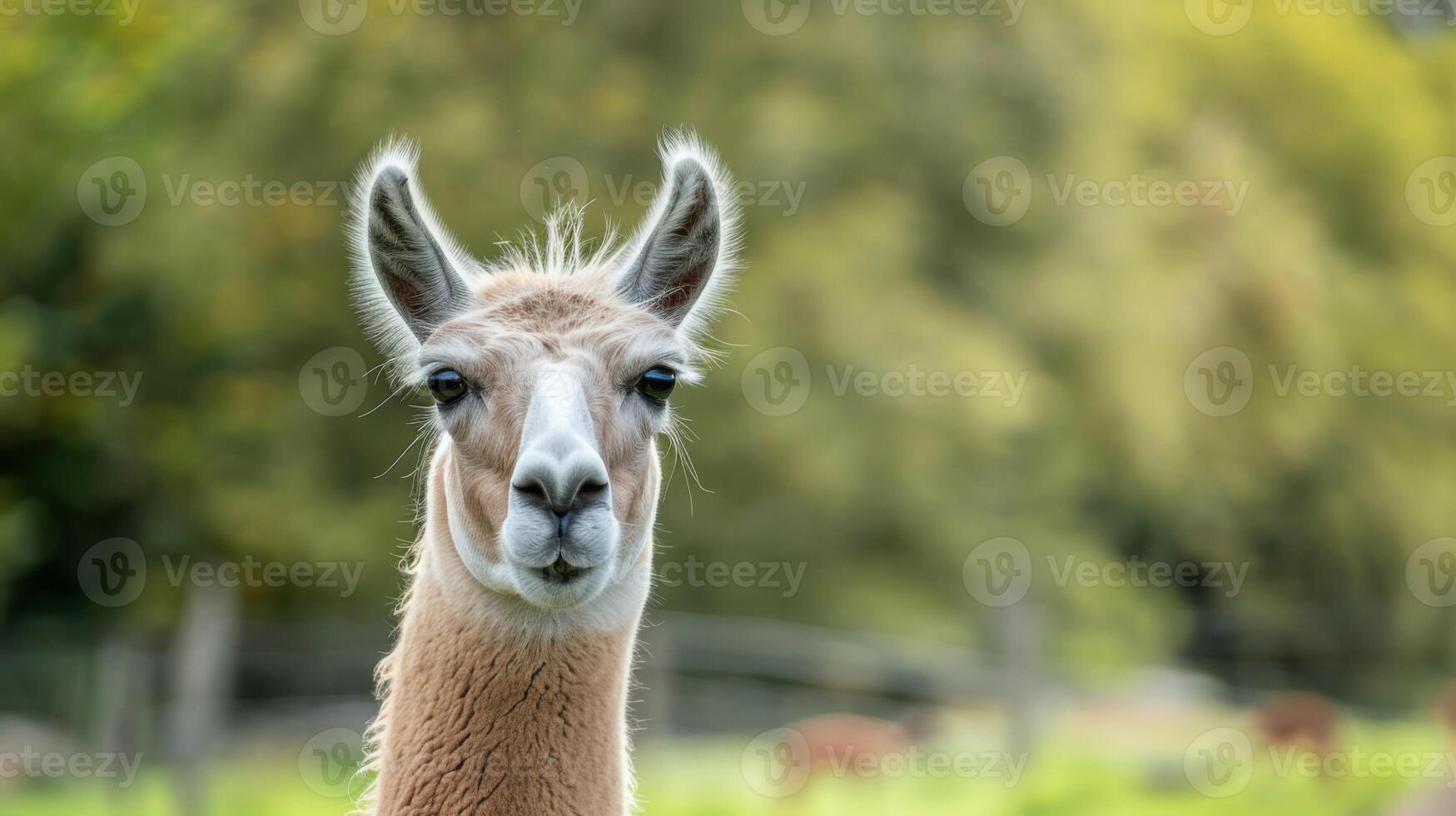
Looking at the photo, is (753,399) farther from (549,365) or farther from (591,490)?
(591,490)

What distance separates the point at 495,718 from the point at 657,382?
1.03 meters

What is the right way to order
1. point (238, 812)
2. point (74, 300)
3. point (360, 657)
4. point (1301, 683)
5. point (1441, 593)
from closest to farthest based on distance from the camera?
point (238, 812), point (360, 657), point (74, 300), point (1301, 683), point (1441, 593)

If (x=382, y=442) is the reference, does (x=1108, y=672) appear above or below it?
below

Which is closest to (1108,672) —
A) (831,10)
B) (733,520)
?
(733,520)

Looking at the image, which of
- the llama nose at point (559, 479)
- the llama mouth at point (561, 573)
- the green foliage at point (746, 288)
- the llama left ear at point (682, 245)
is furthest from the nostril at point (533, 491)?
the green foliage at point (746, 288)

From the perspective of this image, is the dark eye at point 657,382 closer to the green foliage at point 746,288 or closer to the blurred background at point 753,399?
the blurred background at point 753,399

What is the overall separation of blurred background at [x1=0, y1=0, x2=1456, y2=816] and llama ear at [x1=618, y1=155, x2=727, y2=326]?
240 inches

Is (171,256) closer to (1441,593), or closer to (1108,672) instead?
(1108,672)

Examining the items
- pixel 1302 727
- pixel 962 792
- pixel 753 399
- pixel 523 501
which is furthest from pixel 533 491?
pixel 753 399

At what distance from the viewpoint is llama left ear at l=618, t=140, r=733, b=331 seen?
414cm

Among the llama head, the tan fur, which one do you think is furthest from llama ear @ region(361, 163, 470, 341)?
the tan fur

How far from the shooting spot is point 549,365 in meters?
3.73

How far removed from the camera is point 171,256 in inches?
587

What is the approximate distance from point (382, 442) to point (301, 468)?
3.49 feet
